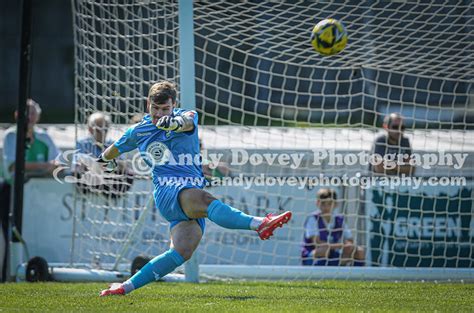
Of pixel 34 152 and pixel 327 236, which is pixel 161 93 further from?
pixel 34 152

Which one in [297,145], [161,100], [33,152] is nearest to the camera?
[161,100]

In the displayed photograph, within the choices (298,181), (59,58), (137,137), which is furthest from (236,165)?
(59,58)

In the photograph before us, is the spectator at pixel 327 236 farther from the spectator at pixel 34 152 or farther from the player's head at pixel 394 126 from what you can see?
the spectator at pixel 34 152

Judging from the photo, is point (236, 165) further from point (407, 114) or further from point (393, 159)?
point (407, 114)

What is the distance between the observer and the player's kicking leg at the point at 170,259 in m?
7.54

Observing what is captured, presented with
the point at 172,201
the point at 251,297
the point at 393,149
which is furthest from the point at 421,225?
the point at 172,201

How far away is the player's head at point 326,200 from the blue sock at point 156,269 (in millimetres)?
3628

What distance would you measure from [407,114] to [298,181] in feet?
14.1

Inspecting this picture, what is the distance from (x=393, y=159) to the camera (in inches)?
435

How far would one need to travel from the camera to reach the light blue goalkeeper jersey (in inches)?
308

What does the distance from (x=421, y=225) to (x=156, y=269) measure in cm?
477

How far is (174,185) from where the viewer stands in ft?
25.5

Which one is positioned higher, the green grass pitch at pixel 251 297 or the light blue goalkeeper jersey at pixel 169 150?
the light blue goalkeeper jersey at pixel 169 150

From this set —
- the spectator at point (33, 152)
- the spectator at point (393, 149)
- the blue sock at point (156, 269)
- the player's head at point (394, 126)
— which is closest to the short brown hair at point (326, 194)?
the spectator at point (393, 149)
